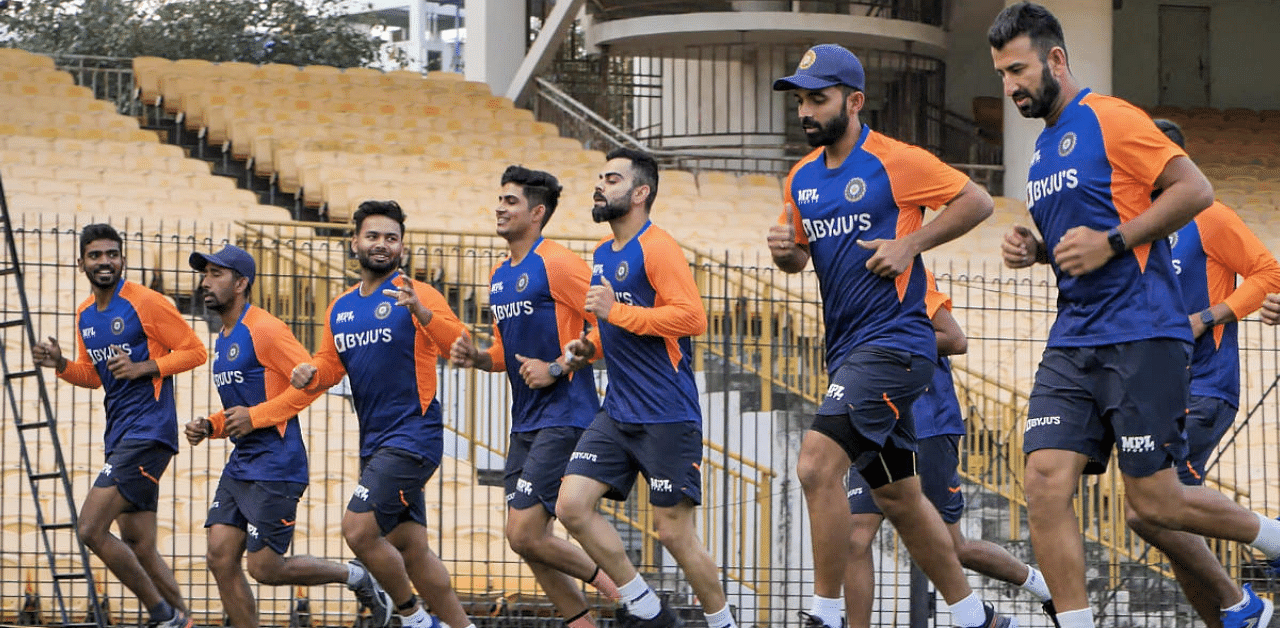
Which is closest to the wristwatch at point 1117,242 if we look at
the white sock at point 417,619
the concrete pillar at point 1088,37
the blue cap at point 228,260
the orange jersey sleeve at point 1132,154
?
the orange jersey sleeve at point 1132,154

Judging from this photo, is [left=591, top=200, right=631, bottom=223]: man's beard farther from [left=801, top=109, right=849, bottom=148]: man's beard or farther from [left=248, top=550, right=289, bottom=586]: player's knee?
[left=248, top=550, right=289, bottom=586]: player's knee

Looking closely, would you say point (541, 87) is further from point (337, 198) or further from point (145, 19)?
point (145, 19)

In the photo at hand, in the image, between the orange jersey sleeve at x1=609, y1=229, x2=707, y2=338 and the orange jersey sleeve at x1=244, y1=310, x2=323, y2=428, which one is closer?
the orange jersey sleeve at x1=609, y1=229, x2=707, y2=338

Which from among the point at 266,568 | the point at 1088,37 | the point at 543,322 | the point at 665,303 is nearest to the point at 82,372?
the point at 266,568

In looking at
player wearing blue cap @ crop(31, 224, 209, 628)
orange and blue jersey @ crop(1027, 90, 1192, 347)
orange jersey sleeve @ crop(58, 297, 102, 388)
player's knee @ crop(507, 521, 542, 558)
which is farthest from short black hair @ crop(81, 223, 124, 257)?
orange and blue jersey @ crop(1027, 90, 1192, 347)

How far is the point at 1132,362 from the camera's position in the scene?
565cm

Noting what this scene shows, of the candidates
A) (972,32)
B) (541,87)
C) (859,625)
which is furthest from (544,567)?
(972,32)

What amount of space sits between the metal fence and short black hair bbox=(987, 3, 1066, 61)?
4182 millimetres

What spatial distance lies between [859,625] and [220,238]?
8.55 metres

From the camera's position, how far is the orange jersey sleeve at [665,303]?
731 centimetres

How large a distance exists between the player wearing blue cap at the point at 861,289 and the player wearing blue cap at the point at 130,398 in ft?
13.3

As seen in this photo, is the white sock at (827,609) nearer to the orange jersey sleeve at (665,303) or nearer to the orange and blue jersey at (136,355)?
the orange jersey sleeve at (665,303)

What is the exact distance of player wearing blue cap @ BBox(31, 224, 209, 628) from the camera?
8.91m

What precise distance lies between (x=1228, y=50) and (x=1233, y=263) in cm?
2172
